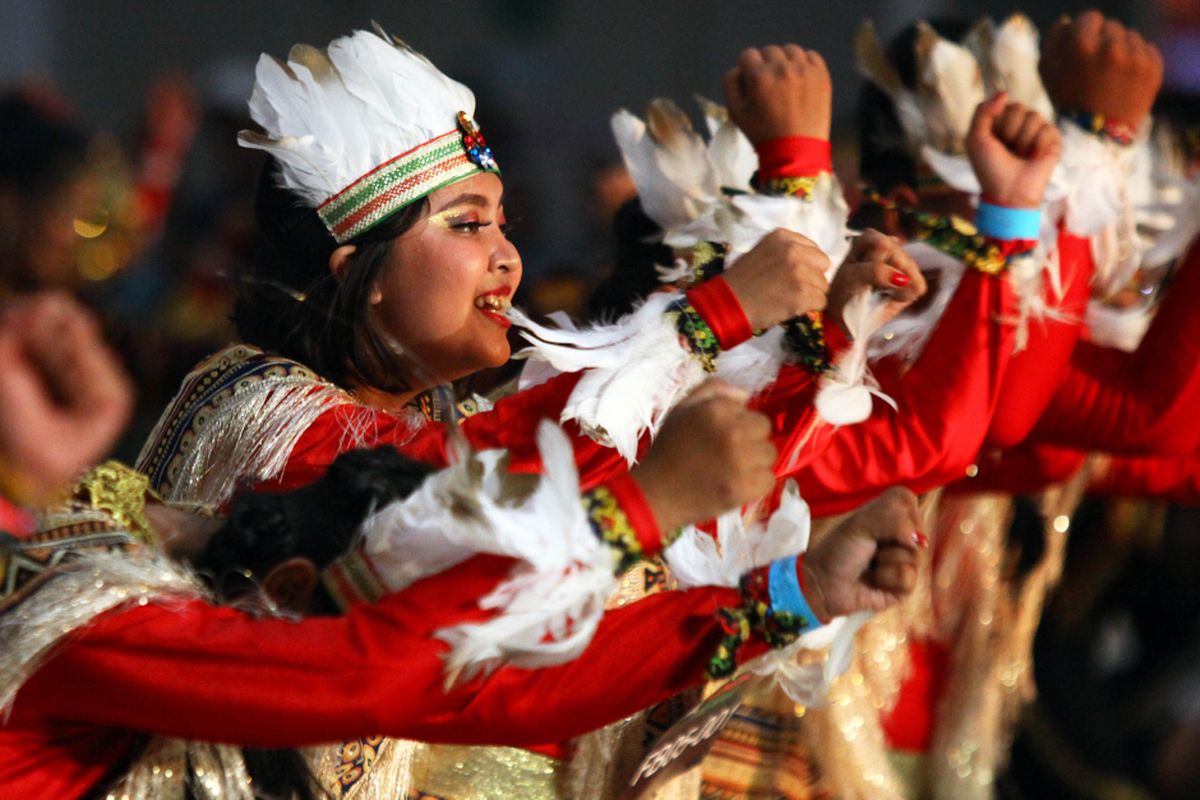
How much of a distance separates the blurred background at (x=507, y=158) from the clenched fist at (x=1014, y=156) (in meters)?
0.47

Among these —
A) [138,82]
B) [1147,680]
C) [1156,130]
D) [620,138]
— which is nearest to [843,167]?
[1156,130]

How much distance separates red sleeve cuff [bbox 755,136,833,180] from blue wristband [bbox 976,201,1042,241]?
264 mm

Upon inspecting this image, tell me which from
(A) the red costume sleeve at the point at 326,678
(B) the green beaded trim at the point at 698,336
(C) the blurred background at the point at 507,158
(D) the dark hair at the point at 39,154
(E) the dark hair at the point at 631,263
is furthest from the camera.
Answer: (E) the dark hair at the point at 631,263

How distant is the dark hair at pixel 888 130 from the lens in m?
3.29

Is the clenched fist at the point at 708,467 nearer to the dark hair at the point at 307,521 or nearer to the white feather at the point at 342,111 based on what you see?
the dark hair at the point at 307,521

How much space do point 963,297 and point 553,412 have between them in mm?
740

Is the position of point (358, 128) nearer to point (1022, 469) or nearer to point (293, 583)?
point (293, 583)

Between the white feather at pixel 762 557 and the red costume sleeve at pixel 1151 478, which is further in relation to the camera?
the red costume sleeve at pixel 1151 478

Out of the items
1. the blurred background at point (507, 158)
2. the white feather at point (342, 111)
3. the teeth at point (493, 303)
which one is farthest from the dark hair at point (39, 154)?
the teeth at point (493, 303)

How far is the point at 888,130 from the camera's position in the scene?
3.36 meters

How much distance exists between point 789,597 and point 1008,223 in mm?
1035

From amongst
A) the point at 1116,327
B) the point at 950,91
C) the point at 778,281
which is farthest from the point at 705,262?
the point at 1116,327

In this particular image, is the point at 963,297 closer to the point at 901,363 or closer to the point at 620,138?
the point at 901,363

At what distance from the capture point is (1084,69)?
3051mm
